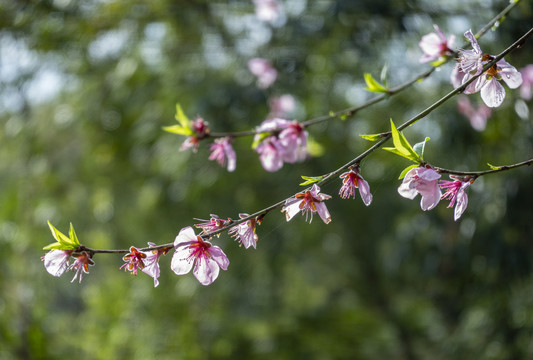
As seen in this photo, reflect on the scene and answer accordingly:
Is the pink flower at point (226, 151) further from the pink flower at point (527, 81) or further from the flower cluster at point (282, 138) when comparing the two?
the pink flower at point (527, 81)

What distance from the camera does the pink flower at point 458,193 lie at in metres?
0.60

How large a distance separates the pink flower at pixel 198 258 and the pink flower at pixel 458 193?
0.92 ft

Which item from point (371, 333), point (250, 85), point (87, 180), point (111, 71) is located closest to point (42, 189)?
point (87, 180)

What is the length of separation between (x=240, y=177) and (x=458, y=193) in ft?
6.11

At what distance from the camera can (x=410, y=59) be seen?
1.87m

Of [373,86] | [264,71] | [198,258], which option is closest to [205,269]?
[198,258]

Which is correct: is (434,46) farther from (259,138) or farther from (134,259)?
(134,259)

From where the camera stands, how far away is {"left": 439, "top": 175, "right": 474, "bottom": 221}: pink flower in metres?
0.60

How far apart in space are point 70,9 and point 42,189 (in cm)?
110

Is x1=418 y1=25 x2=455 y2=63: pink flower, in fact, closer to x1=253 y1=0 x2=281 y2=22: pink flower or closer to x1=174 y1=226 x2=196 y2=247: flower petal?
x1=174 y1=226 x2=196 y2=247: flower petal

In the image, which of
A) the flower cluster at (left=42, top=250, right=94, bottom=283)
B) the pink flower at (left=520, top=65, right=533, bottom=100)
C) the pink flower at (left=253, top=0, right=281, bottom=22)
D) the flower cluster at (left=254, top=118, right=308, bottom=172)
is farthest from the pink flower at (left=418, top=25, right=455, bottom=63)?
the pink flower at (left=253, top=0, right=281, bottom=22)

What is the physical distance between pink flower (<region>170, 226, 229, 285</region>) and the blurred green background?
38.7 inches

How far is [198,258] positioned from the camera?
624 millimetres

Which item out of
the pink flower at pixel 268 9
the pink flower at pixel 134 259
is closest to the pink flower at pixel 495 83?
the pink flower at pixel 134 259
